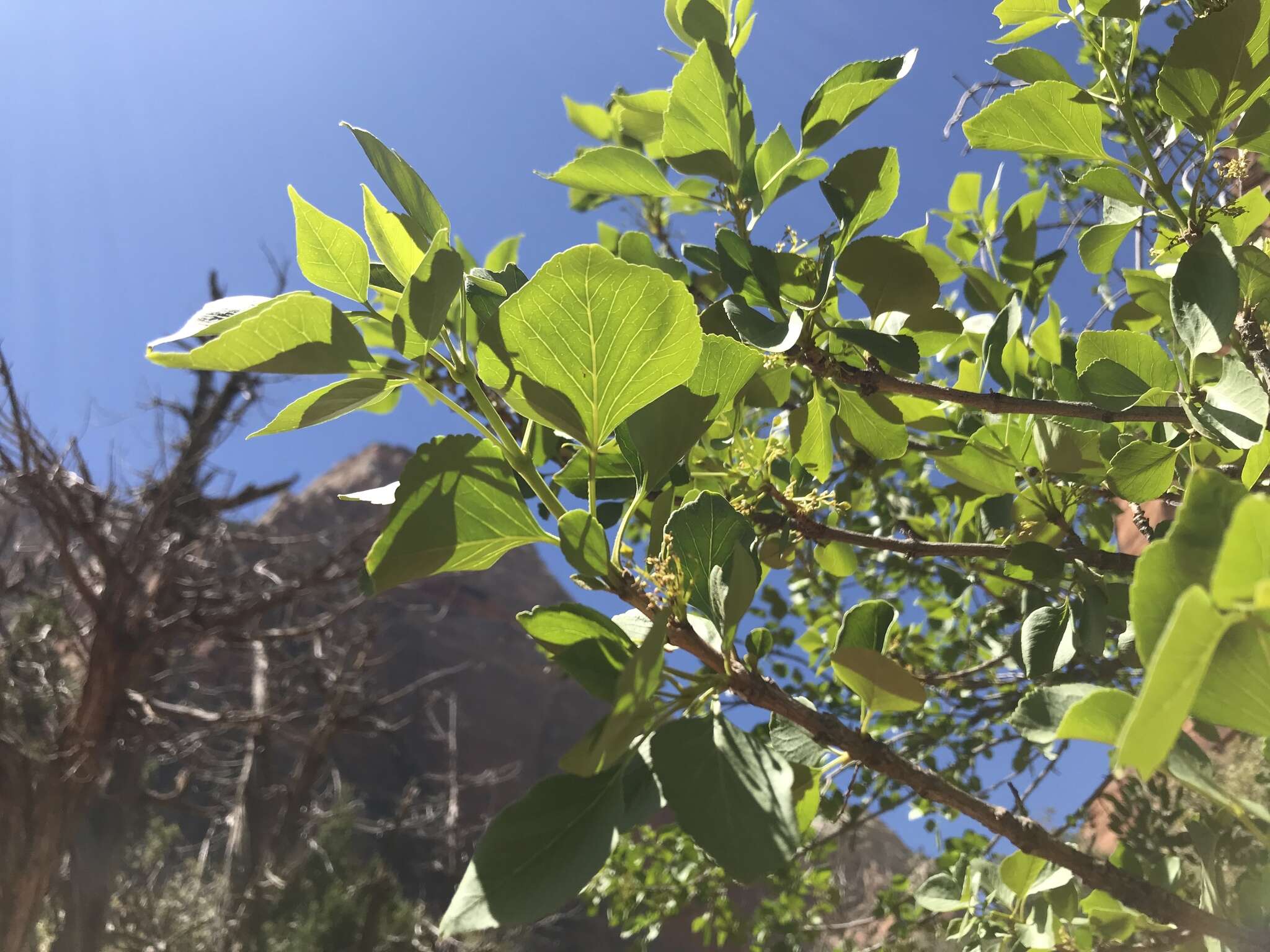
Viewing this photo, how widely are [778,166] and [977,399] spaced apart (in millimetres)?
389

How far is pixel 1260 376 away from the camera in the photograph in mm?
923

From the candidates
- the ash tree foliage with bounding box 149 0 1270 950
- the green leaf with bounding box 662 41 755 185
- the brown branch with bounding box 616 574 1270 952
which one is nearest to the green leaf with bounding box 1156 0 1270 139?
the ash tree foliage with bounding box 149 0 1270 950

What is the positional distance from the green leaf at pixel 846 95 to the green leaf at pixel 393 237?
547mm

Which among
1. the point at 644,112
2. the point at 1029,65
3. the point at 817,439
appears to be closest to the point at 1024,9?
the point at 1029,65

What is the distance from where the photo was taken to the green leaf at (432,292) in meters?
0.61

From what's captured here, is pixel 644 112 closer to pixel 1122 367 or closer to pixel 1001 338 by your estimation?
pixel 1001 338

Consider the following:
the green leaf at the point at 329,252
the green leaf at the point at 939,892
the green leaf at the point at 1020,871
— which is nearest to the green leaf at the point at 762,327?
the green leaf at the point at 329,252

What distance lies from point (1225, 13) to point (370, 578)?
1.00 metres

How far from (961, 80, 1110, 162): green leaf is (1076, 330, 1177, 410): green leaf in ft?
0.80

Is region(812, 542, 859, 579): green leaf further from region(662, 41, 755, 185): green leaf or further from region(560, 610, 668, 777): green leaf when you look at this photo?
region(560, 610, 668, 777): green leaf

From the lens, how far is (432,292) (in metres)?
0.62

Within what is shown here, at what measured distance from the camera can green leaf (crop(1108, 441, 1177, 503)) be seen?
0.95m

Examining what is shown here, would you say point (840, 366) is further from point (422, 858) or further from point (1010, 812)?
point (422, 858)

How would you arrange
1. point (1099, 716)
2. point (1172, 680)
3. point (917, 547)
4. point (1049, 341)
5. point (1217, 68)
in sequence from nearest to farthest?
point (1172, 680)
point (1099, 716)
point (1217, 68)
point (917, 547)
point (1049, 341)
